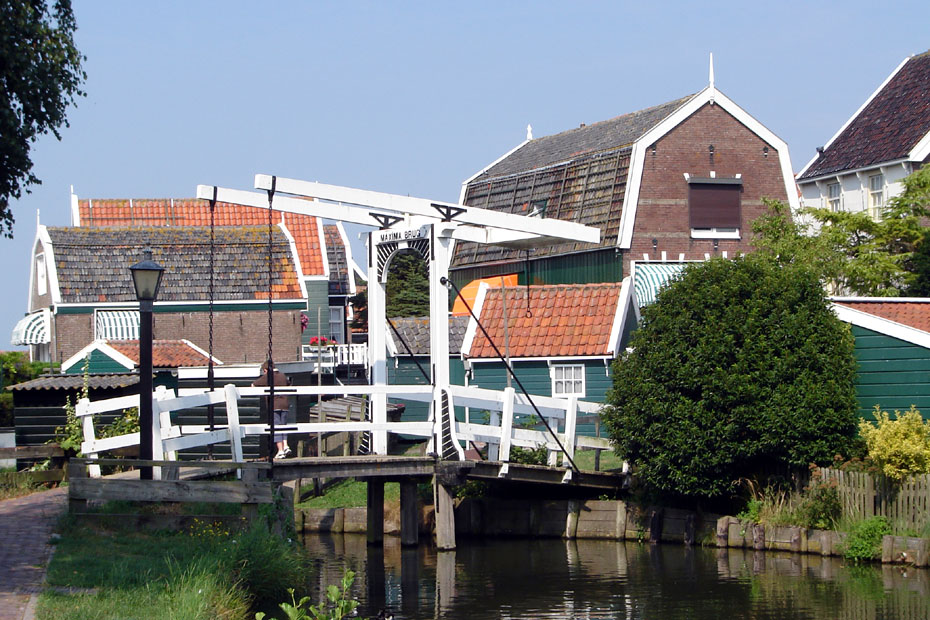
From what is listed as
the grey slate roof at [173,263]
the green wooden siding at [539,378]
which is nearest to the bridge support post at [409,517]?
the green wooden siding at [539,378]

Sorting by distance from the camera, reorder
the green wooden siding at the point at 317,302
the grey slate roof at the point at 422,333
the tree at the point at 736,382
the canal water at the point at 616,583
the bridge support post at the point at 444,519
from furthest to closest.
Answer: the green wooden siding at the point at 317,302 → the grey slate roof at the point at 422,333 → the bridge support post at the point at 444,519 → the tree at the point at 736,382 → the canal water at the point at 616,583

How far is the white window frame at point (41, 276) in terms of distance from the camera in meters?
34.2

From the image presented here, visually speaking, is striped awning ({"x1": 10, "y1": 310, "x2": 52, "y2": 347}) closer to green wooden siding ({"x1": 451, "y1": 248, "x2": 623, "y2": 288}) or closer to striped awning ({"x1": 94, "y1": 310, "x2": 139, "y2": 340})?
striped awning ({"x1": 94, "y1": 310, "x2": 139, "y2": 340})

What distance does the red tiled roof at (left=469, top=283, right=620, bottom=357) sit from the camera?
27078mm

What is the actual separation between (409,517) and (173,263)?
1607cm

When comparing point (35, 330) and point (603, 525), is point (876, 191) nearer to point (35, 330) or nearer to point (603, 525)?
point (603, 525)

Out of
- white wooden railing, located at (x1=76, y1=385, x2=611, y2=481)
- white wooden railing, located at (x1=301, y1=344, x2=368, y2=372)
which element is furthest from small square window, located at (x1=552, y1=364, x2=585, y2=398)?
white wooden railing, located at (x1=301, y1=344, x2=368, y2=372)

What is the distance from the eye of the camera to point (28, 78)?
14.0 metres

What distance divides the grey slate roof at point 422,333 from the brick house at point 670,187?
592 cm

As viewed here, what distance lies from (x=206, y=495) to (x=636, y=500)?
8750mm

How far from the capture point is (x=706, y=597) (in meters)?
15.4

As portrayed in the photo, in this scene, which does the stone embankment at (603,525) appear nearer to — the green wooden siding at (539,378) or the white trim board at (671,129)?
the green wooden siding at (539,378)

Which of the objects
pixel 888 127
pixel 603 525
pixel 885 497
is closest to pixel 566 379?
pixel 603 525

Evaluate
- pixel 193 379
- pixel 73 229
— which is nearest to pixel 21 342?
pixel 73 229
